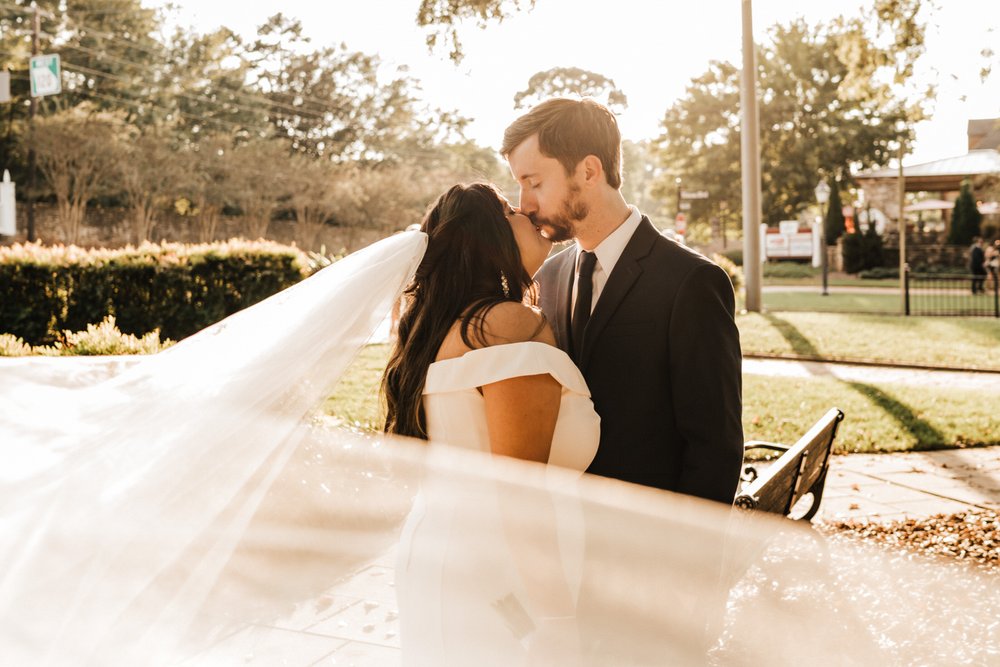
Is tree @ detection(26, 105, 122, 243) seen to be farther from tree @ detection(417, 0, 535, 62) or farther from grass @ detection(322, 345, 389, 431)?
tree @ detection(417, 0, 535, 62)

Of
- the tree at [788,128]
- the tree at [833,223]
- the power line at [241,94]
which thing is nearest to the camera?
the power line at [241,94]

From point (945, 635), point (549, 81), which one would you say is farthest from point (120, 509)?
point (549, 81)

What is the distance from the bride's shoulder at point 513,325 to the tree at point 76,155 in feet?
129

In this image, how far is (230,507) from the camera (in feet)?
8.07

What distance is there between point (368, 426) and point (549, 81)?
184 ft

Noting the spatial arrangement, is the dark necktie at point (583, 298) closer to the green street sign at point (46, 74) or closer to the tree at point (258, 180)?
the green street sign at point (46, 74)

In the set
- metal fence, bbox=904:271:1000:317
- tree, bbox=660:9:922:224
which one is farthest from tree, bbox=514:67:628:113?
metal fence, bbox=904:271:1000:317

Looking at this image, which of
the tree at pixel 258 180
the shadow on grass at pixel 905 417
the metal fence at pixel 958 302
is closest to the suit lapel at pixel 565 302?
the shadow on grass at pixel 905 417

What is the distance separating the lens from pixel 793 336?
53.2ft

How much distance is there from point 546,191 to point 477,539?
1.12m

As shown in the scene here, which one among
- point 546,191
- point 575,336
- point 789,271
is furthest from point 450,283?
point 789,271

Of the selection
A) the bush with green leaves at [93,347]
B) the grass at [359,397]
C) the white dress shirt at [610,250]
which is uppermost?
the white dress shirt at [610,250]

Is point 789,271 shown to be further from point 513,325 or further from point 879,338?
point 513,325

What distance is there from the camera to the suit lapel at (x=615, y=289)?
9.30 ft
